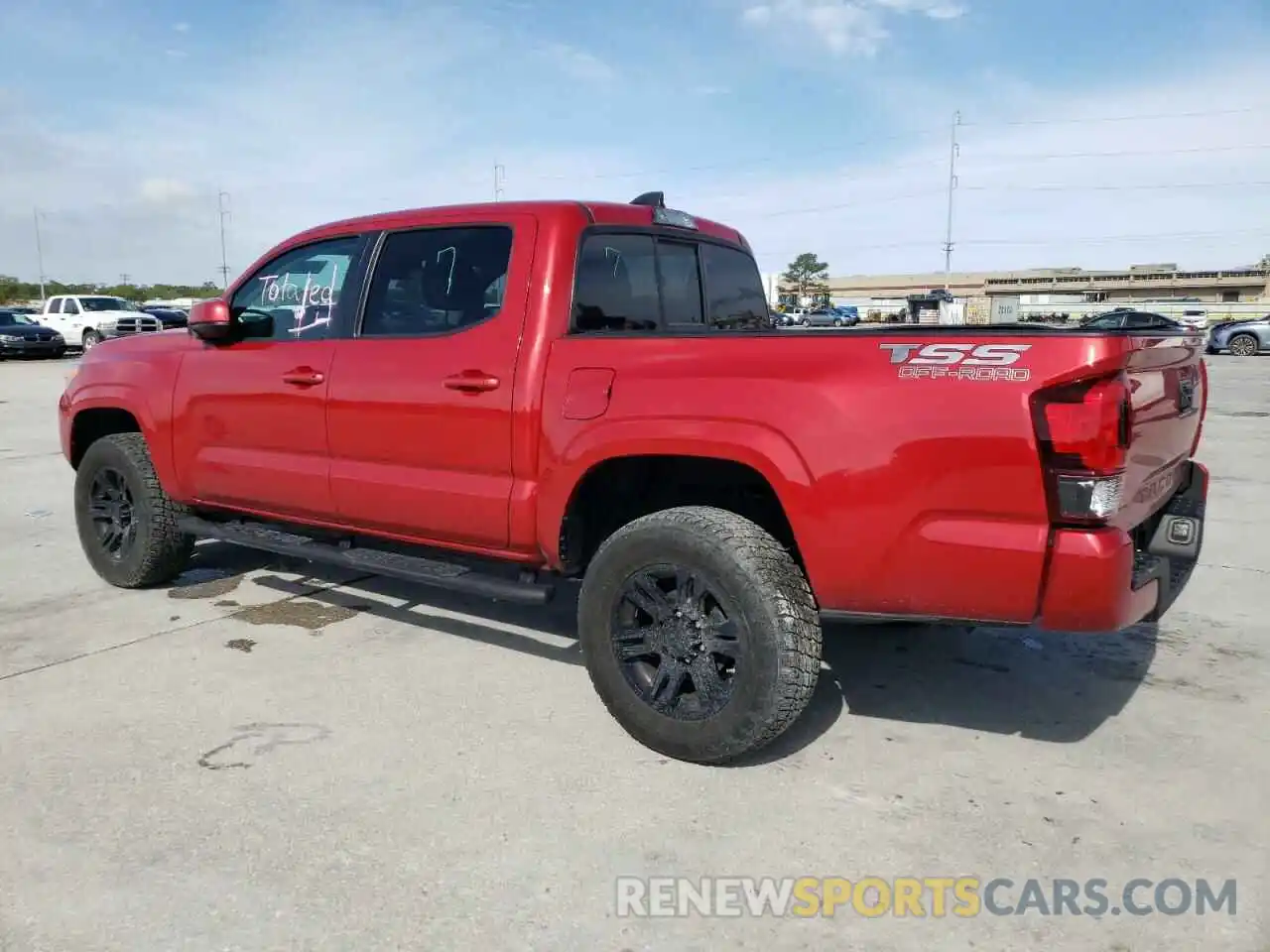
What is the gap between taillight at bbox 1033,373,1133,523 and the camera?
8.39 feet

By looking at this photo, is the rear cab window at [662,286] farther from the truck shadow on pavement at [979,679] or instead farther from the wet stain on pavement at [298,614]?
the wet stain on pavement at [298,614]

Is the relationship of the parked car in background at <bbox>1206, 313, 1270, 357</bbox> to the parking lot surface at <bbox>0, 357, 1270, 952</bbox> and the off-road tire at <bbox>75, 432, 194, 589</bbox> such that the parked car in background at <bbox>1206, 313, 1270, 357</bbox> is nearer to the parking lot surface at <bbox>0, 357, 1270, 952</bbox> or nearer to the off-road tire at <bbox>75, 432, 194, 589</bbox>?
the parking lot surface at <bbox>0, 357, 1270, 952</bbox>

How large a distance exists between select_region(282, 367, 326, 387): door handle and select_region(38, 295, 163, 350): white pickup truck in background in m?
29.0

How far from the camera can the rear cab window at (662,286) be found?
3.71m

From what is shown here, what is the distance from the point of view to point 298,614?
4.77 meters

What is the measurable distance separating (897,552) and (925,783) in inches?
31.4

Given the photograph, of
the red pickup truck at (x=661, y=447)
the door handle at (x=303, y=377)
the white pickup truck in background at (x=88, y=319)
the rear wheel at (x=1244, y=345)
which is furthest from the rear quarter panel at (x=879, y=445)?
the rear wheel at (x=1244, y=345)

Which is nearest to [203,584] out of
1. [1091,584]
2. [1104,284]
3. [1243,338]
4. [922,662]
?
[922,662]

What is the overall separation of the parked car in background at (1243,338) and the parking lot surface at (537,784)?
29316 millimetres

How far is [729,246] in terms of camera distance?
464cm

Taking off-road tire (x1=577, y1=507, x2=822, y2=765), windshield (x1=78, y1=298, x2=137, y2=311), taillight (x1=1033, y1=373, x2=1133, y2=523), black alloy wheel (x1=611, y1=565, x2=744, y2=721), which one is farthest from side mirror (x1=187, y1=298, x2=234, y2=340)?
windshield (x1=78, y1=298, x2=137, y2=311)

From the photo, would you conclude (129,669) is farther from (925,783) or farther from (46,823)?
(925,783)

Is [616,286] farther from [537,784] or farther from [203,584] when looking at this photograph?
[203,584]

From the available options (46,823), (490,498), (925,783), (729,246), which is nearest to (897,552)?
(925,783)
